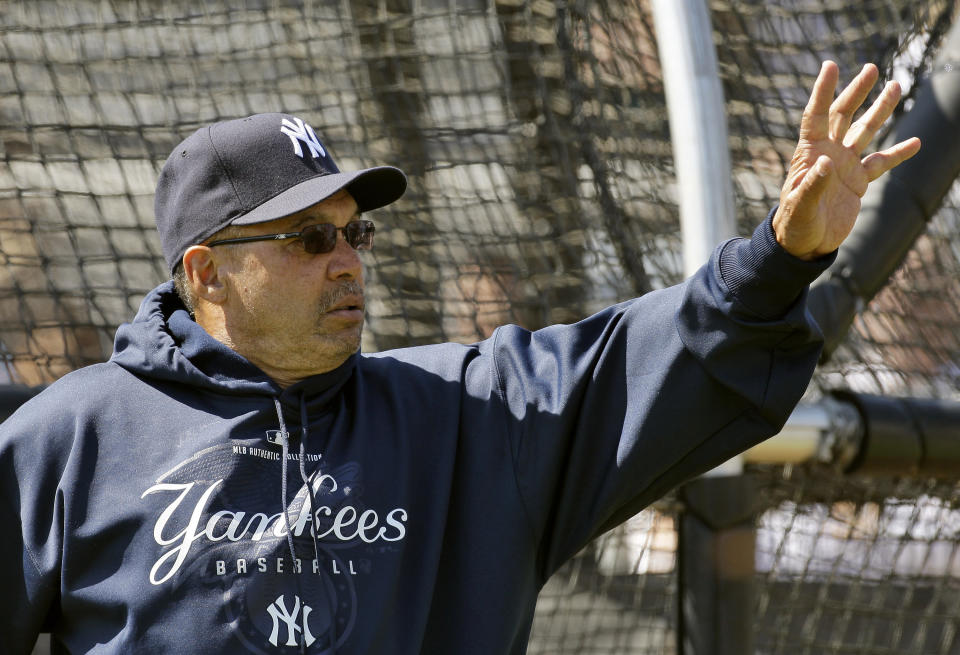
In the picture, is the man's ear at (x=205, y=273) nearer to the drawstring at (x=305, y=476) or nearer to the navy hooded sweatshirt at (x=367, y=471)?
the navy hooded sweatshirt at (x=367, y=471)

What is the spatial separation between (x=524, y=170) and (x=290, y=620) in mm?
1480

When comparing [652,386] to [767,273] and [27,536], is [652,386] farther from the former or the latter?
[27,536]

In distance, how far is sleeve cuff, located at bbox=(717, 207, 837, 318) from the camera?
1376 millimetres

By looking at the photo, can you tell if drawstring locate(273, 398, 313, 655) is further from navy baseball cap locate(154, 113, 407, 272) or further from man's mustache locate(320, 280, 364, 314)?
navy baseball cap locate(154, 113, 407, 272)

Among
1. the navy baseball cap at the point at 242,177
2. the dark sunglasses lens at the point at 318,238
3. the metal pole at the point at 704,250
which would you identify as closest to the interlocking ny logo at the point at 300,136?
the navy baseball cap at the point at 242,177

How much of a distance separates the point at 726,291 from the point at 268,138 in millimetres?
729

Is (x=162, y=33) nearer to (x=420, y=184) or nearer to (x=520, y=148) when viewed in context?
(x=420, y=184)

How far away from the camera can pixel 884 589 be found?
2.68 metres

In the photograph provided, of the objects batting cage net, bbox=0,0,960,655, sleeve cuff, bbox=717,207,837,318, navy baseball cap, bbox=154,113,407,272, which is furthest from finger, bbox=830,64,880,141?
batting cage net, bbox=0,0,960,655

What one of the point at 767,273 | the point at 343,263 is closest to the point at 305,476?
the point at 343,263

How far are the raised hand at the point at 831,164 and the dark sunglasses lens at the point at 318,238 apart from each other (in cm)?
64

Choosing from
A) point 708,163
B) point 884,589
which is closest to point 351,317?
point 708,163

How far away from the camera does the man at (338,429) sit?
1443 mm

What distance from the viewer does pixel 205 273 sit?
170 centimetres
